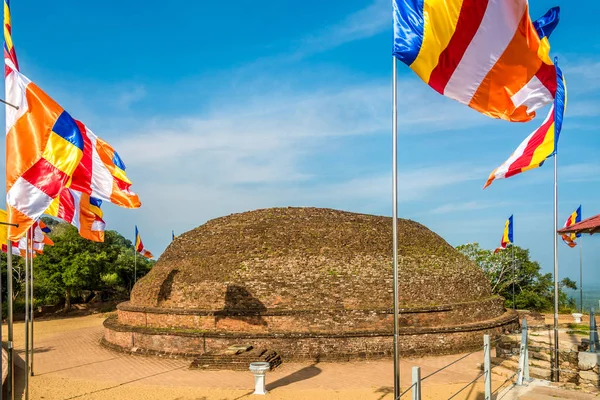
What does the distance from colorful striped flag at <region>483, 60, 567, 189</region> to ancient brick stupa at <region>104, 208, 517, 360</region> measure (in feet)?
29.3

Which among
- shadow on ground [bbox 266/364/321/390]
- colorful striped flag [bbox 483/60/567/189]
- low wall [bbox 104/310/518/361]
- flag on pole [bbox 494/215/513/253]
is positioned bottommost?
shadow on ground [bbox 266/364/321/390]

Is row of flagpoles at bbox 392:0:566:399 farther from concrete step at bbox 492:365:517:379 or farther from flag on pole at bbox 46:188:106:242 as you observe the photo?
flag on pole at bbox 46:188:106:242

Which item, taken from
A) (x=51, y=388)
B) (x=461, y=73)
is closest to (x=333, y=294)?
(x=51, y=388)

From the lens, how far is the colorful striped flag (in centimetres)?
1034

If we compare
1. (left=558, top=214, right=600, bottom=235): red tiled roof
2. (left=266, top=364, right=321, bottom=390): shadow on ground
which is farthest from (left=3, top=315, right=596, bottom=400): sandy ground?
(left=558, top=214, right=600, bottom=235): red tiled roof

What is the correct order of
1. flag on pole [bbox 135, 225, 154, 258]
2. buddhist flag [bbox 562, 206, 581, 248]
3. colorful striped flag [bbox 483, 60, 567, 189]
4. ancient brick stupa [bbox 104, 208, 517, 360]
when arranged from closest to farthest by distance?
1. colorful striped flag [bbox 483, 60, 567, 189]
2. ancient brick stupa [bbox 104, 208, 517, 360]
3. buddhist flag [bbox 562, 206, 581, 248]
4. flag on pole [bbox 135, 225, 154, 258]

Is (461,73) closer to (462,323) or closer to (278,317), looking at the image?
(278,317)

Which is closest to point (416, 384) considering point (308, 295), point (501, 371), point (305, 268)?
point (501, 371)

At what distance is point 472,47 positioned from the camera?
24.5 ft

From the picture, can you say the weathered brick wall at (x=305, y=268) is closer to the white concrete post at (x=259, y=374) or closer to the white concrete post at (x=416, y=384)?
the white concrete post at (x=259, y=374)

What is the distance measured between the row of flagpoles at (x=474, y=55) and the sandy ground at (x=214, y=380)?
6.28 meters

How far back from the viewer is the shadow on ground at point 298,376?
555 inches

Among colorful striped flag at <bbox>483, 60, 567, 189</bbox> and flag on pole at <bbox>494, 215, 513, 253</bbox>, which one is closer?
colorful striped flag at <bbox>483, 60, 567, 189</bbox>

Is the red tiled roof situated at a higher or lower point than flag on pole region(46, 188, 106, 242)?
lower
